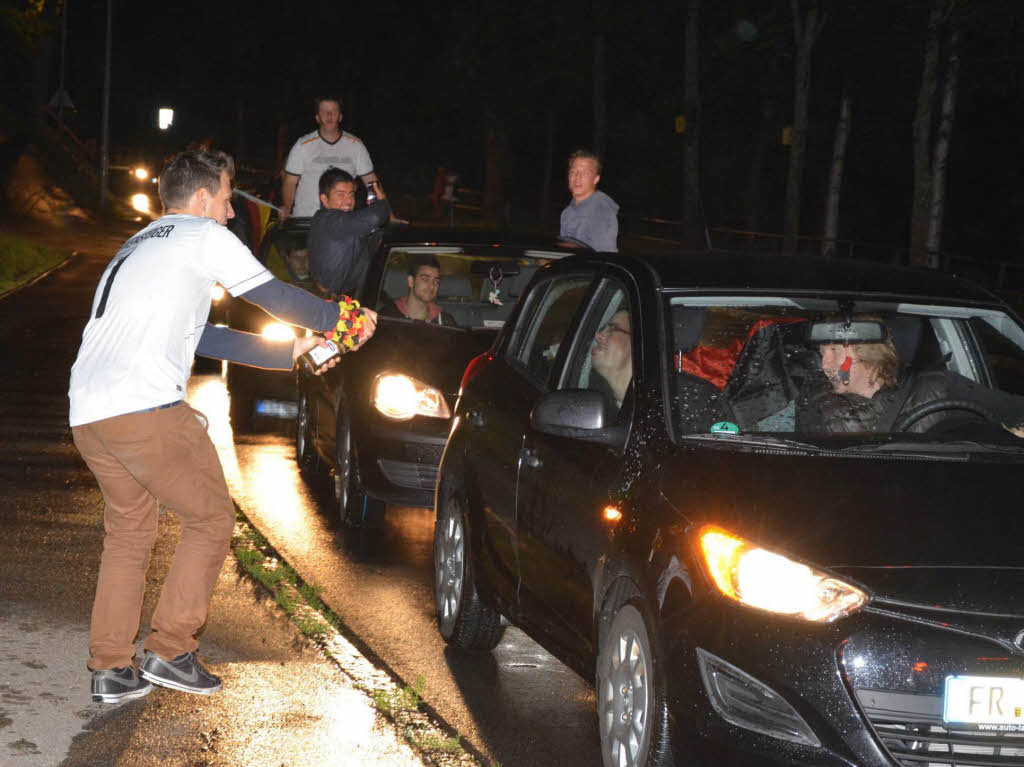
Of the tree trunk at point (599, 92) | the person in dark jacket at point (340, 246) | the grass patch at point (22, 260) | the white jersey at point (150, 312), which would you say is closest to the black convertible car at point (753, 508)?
the white jersey at point (150, 312)

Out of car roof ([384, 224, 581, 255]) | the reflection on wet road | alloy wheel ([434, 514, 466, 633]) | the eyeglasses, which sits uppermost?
car roof ([384, 224, 581, 255])

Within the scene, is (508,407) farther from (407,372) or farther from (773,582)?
(407,372)

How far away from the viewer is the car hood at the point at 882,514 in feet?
13.6

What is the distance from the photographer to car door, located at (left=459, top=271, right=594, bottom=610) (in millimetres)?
6062

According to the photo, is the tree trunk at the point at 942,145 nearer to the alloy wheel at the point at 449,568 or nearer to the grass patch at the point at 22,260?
the grass patch at the point at 22,260

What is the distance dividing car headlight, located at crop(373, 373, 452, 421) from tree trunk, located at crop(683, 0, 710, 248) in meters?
34.9

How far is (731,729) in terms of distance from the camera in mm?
4211

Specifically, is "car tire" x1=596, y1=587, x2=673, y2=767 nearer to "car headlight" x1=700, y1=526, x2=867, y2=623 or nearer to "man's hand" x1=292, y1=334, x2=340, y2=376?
"car headlight" x1=700, y1=526, x2=867, y2=623

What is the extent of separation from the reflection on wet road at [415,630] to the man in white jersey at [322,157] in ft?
12.1

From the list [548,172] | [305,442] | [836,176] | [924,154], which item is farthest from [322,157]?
[548,172]

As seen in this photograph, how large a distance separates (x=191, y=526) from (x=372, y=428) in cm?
296

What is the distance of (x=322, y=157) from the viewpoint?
14305mm

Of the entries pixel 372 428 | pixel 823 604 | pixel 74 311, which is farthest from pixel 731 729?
pixel 74 311

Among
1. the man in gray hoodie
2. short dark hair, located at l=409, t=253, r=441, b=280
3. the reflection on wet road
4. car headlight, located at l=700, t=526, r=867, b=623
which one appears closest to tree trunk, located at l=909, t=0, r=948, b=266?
the man in gray hoodie
